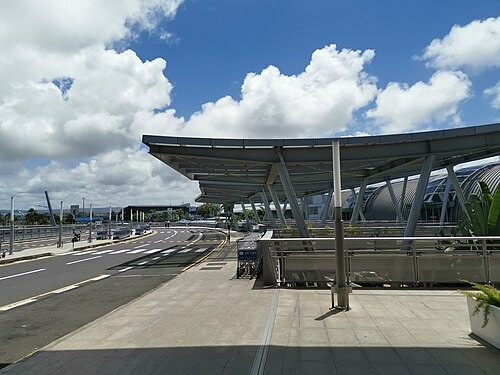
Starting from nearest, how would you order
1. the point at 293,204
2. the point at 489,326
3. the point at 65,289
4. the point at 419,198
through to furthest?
the point at 489,326 → the point at 65,289 → the point at 419,198 → the point at 293,204

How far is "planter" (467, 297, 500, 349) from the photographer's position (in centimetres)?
495

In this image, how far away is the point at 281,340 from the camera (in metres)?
5.61

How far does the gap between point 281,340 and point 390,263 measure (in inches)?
192

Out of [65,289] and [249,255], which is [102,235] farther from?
[249,255]

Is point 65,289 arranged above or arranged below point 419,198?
below

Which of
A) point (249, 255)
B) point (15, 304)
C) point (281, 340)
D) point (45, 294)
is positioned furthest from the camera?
point (249, 255)

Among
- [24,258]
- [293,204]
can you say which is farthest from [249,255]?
[24,258]

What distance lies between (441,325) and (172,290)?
676 cm

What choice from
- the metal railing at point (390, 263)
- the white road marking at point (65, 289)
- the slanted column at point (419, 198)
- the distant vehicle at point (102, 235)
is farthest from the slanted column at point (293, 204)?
the distant vehicle at point (102, 235)

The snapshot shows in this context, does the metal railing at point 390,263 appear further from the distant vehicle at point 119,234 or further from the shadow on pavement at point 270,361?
the distant vehicle at point 119,234

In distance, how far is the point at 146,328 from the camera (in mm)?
6648

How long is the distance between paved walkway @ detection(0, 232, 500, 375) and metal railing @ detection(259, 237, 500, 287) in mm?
767

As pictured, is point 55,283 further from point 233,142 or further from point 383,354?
point 383,354

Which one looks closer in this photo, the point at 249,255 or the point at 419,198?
the point at 249,255
